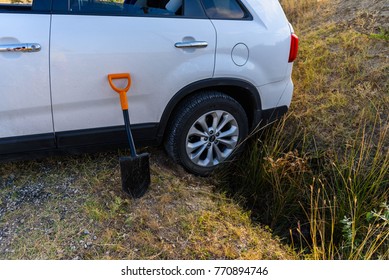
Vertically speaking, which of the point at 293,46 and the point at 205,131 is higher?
the point at 293,46

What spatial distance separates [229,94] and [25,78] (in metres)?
1.66

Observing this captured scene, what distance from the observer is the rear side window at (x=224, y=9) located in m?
2.68

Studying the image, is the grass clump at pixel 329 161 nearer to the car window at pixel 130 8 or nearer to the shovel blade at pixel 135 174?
the shovel blade at pixel 135 174

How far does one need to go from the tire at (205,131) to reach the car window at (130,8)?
71 cm

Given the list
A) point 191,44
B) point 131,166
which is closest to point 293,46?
point 191,44

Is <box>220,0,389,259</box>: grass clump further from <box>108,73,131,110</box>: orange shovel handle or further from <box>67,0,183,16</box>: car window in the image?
<box>67,0,183,16</box>: car window

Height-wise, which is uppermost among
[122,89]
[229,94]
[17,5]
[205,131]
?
[17,5]

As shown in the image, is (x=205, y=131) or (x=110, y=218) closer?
(x=110, y=218)

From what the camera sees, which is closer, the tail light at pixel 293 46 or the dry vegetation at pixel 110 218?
the dry vegetation at pixel 110 218

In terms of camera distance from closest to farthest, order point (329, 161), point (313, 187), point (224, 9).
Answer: point (224, 9)
point (313, 187)
point (329, 161)

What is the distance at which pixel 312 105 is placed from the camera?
3.89 metres

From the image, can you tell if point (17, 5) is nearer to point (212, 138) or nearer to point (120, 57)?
point (120, 57)

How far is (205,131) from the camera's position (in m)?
2.94

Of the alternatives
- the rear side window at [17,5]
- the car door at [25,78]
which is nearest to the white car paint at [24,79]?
the car door at [25,78]
